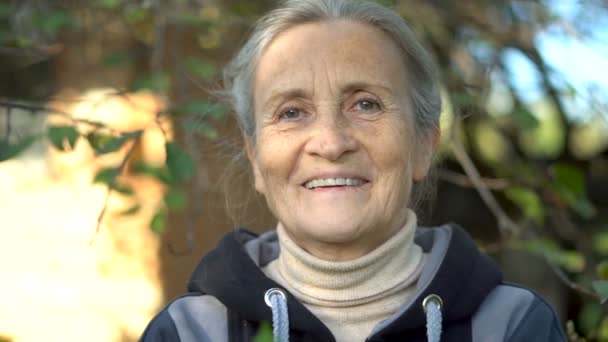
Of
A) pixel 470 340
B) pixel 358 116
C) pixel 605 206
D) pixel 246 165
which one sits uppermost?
pixel 358 116

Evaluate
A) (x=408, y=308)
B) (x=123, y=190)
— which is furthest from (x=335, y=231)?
(x=123, y=190)

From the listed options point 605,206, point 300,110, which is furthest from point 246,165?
point 605,206

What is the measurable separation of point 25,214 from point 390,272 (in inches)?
109

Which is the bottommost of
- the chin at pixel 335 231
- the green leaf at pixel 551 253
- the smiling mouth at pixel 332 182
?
the green leaf at pixel 551 253

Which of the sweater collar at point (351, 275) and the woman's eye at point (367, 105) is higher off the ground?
the woman's eye at point (367, 105)

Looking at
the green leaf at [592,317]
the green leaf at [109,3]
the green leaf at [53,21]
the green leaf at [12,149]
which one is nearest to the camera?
the green leaf at [12,149]

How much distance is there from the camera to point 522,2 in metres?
4.45

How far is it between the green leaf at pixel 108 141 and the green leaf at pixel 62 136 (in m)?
0.08

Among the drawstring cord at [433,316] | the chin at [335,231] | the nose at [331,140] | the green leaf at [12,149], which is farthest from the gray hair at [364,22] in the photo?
the green leaf at [12,149]

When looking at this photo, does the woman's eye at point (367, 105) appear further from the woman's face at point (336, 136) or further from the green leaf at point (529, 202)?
the green leaf at point (529, 202)

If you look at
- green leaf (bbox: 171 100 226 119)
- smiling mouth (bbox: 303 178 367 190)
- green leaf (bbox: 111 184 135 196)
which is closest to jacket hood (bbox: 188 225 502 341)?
smiling mouth (bbox: 303 178 367 190)

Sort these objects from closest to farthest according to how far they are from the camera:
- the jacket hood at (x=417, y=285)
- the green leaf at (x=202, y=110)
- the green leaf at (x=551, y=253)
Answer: the jacket hood at (x=417, y=285) < the green leaf at (x=202, y=110) < the green leaf at (x=551, y=253)

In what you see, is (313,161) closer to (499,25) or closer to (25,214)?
(499,25)

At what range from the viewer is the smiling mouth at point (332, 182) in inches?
94.9
